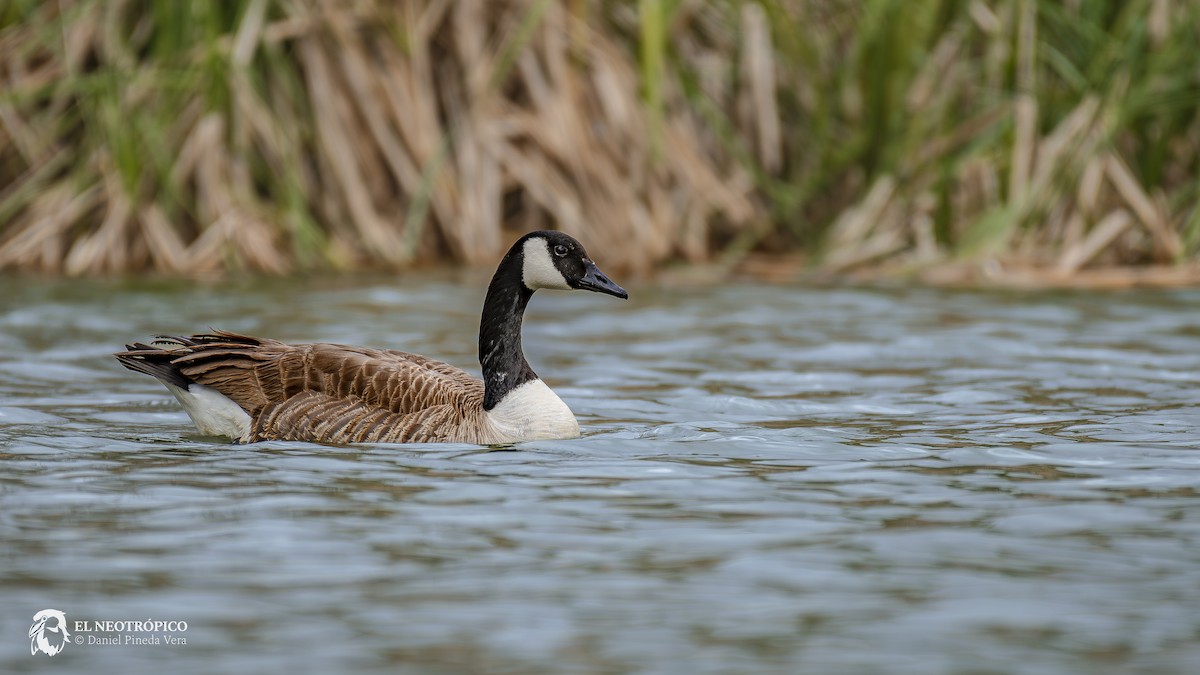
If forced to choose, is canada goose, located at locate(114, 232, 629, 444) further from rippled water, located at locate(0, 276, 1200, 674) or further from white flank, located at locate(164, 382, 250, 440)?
rippled water, located at locate(0, 276, 1200, 674)

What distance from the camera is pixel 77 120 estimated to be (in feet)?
43.6

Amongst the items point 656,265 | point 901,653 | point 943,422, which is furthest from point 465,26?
point 901,653

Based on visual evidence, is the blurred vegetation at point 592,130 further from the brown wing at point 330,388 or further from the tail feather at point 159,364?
the brown wing at point 330,388

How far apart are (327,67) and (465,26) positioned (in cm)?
112

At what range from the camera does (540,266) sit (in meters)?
7.86

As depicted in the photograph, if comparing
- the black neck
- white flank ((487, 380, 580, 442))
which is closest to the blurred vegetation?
the black neck

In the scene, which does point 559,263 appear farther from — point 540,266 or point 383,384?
point 383,384

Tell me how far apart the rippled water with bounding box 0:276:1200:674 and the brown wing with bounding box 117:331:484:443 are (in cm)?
27

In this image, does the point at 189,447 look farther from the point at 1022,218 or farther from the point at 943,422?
the point at 1022,218

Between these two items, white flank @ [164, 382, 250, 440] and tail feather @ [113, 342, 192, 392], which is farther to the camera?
tail feather @ [113, 342, 192, 392]

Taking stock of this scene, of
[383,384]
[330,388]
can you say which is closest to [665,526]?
[383,384]

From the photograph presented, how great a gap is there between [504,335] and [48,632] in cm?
362

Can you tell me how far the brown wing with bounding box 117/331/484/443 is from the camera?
7.39 meters

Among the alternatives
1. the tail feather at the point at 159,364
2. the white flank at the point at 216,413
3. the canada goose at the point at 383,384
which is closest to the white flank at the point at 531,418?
the canada goose at the point at 383,384
